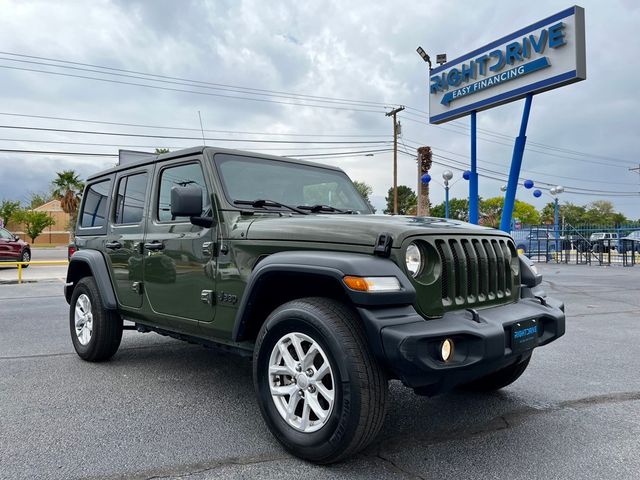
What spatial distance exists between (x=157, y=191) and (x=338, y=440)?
8.64ft

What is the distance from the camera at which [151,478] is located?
2.58m

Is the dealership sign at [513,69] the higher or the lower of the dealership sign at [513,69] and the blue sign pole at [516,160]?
the higher

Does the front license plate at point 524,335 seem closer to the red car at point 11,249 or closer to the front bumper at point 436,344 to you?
the front bumper at point 436,344

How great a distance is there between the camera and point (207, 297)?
11.5 feet

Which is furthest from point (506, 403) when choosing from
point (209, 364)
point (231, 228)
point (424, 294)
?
point (209, 364)

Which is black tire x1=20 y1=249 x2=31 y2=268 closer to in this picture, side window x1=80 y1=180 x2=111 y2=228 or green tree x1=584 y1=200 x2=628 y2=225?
side window x1=80 y1=180 x2=111 y2=228

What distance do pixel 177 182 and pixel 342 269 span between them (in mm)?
2045

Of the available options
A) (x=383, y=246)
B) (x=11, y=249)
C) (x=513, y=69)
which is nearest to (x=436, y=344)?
(x=383, y=246)

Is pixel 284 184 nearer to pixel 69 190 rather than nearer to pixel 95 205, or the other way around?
pixel 95 205

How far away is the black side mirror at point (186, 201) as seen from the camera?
328 cm

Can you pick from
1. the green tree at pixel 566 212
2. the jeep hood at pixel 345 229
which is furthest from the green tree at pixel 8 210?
the green tree at pixel 566 212

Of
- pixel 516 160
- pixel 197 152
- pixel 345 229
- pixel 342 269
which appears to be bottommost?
pixel 342 269

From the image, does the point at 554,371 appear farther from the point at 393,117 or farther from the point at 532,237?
the point at 393,117

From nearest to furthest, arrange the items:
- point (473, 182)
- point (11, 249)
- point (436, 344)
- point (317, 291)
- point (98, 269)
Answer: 1. point (436, 344)
2. point (317, 291)
3. point (98, 269)
4. point (473, 182)
5. point (11, 249)
